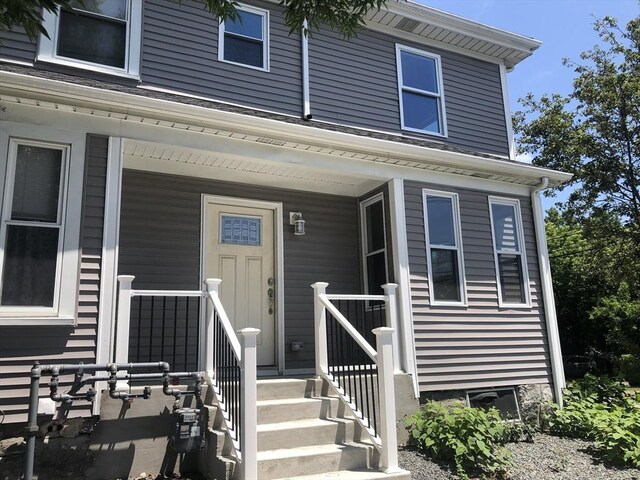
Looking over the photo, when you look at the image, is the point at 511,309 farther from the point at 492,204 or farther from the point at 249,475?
the point at 249,475

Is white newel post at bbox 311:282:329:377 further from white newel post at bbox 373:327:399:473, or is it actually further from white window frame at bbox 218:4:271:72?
white window frame at bbox 218:4:271:72

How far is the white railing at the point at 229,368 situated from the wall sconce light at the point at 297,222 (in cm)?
213

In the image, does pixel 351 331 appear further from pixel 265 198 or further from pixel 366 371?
pixel 265 198

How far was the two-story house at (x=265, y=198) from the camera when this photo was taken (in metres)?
4.52

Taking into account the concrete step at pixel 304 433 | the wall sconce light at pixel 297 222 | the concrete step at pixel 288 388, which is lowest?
the concrete step at pixel 304 433

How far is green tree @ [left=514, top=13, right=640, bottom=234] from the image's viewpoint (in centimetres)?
1156

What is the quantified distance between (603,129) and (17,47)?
11737 mm

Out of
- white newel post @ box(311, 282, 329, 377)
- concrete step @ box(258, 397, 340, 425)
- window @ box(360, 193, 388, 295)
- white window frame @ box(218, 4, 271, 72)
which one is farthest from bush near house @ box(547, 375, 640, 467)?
white window frame @ box(218, 4, 271, 72)

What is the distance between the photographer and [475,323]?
6582 millimetres

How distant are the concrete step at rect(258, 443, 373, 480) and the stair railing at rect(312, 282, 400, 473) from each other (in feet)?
0.59

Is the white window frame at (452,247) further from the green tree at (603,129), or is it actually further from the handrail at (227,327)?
the green tree at (603,129)

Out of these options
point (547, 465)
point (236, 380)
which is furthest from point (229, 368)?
point (547, 465)

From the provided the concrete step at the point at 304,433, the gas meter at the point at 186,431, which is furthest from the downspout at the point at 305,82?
the gas meter at the point at 186,431

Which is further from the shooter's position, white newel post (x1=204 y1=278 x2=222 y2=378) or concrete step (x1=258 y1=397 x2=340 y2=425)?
white newel post (x1=204 y1=278 x2=222 y2=378)
